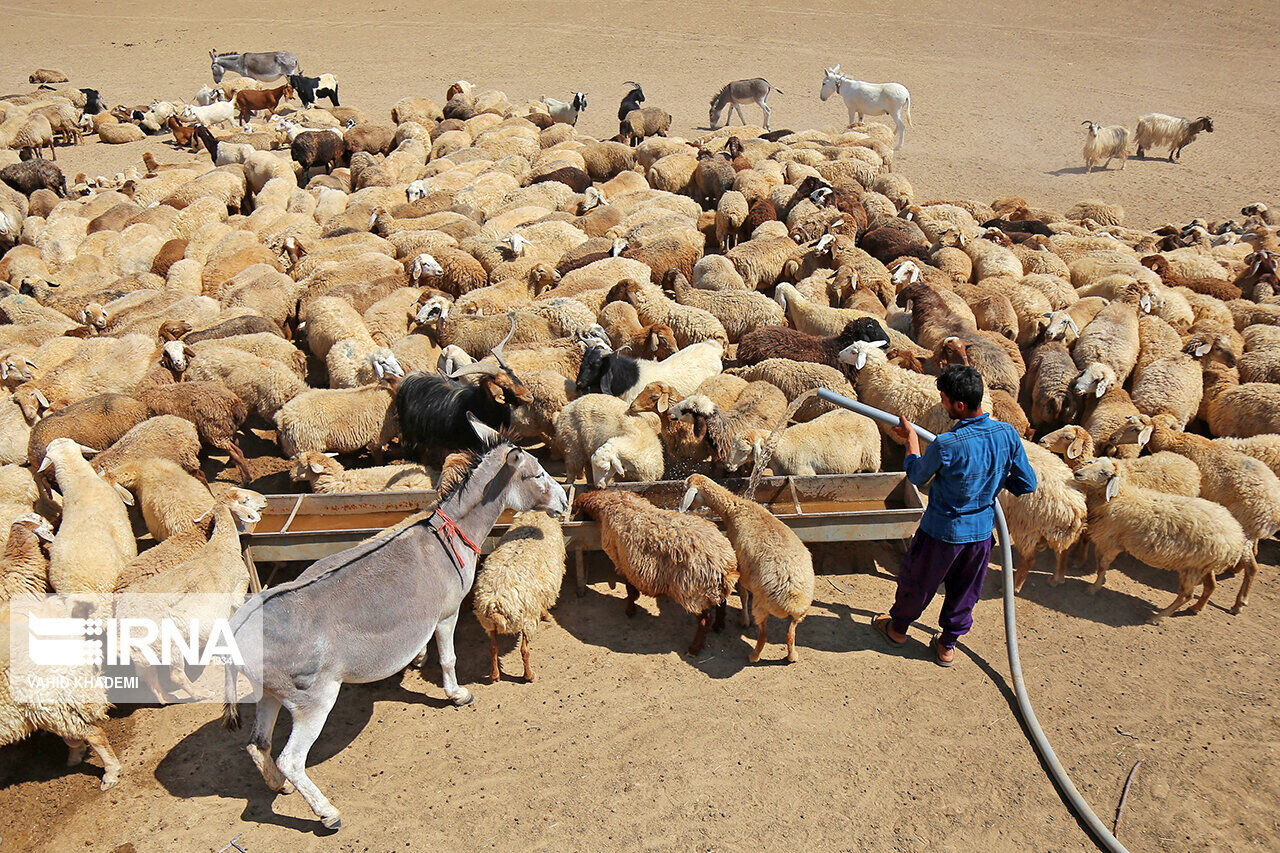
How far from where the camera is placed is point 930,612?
19.9 feet

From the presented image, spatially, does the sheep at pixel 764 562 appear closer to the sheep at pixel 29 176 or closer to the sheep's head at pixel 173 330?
the sheep's head at pixel 173 330

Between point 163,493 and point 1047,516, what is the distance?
7.09m

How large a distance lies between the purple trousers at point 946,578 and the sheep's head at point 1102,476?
150 centimetres

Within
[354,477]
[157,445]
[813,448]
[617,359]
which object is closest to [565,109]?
[617,359]

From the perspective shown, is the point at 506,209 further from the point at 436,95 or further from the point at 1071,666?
→ the point at 436,95

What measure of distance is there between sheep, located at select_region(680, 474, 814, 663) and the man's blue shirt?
94 cm

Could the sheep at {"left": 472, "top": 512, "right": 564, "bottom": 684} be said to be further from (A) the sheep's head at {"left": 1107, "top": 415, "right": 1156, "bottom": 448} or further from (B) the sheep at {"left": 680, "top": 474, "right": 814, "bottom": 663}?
(A) the sheep's head at {"left": 1107, "top": 415, "right": 1156, "bottom": 448}

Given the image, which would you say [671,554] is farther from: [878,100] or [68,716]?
[878,100]

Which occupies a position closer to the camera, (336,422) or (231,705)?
(231,705)

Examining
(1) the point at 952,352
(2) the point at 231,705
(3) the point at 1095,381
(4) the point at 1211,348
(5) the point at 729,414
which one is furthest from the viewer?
(4) the point at 1211,348

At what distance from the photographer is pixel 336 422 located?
7438 mm

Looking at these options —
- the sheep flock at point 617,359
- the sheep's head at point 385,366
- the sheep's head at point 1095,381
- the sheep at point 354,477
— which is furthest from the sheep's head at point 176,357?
the sheep's head at point 1095,381

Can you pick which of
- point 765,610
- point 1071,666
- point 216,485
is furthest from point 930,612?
point 216,485

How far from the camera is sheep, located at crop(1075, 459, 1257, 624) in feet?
18.8
